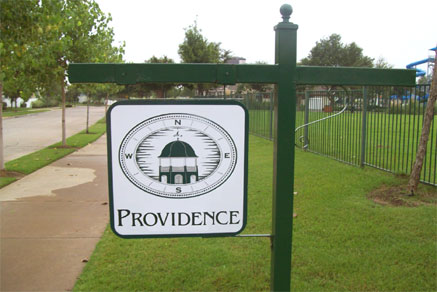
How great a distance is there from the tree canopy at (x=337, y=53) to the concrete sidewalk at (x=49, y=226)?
3876 centimetres

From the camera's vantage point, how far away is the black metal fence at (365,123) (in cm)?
739

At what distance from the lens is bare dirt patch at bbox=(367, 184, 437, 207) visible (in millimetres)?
→ 5629

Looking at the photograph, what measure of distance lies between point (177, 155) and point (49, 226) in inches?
155

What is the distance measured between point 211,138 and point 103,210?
4.44 meters

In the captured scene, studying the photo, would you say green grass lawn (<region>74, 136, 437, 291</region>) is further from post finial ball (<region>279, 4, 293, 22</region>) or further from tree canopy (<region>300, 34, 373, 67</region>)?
tree canopy (<region>300, 34, 373, 67</region>)

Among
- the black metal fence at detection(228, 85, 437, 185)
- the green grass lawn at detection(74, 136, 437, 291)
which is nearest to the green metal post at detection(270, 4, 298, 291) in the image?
the green grass lawn at detection(74, 136, 437, 291)

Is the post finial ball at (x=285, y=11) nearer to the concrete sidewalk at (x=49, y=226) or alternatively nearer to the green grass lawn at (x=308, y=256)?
the green grass lawn at (x=308, y=256)

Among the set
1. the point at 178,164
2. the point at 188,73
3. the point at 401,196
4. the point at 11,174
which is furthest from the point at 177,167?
the point at 11,174

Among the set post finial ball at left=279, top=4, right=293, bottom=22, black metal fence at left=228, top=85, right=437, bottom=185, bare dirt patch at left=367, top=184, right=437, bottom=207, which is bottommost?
bare dirt patch at left=367, top=184, right=437, bottom=207

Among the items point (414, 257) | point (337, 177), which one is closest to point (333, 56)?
point (337, 177)

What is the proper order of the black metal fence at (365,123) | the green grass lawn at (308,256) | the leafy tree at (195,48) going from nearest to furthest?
the green grass lawn at (308,256) → the black metal fence at (365,123) → the leafy tree at (195,48)

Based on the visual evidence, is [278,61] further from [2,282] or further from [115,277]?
[2,282]

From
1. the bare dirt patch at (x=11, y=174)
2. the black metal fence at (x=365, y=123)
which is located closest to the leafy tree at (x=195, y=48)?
the black metal fence at (x=365, y=123)

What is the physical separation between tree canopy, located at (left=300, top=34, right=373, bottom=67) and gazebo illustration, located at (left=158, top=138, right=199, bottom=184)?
1722 inches
